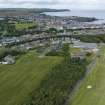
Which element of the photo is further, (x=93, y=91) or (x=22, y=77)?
(x=22, y=77)

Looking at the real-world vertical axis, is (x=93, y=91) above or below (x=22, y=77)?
above

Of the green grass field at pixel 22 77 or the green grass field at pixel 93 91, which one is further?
the green grass field at pixel 22 77

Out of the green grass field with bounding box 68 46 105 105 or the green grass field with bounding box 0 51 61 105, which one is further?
the green grass field with bounding box 0 51 61 105

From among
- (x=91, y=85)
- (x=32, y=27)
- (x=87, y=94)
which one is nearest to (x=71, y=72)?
(x=91, y=85)
